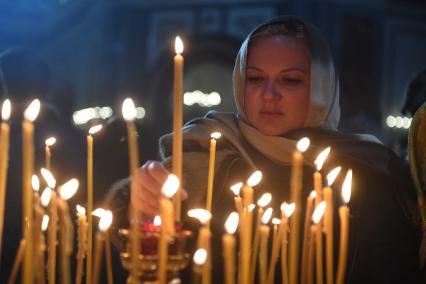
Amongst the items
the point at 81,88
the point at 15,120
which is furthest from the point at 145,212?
the point at 81,88

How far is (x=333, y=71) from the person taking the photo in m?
1.51

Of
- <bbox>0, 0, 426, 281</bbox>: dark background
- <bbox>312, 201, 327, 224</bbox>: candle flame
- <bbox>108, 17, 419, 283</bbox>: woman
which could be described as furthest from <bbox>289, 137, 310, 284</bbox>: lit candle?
<bbox>0, 0, 426, 281</bbox>: dark background

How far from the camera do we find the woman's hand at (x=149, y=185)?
2.74ft

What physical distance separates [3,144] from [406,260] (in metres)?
0.84

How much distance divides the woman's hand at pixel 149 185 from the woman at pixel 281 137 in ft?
1.22

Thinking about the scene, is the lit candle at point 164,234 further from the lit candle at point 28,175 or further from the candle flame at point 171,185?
the lit candle at point 28,175

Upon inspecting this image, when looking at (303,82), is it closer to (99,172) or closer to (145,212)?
(145,212)

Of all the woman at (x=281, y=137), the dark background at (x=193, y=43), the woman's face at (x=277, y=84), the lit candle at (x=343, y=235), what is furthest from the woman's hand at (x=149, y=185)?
the dark background at (x=193, y=43)

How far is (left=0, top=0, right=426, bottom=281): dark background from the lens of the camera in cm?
785

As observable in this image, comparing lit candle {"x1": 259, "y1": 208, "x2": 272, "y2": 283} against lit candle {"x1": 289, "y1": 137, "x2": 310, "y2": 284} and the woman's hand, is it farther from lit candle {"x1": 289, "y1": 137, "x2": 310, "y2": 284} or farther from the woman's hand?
the woman's hand

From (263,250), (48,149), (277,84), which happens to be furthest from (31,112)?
(277,84)

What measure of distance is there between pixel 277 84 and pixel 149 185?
1.97 ft

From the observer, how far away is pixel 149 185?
0.86 metres

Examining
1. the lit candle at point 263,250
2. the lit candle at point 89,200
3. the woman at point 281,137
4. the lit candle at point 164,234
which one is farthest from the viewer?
the woman at point 281,137
